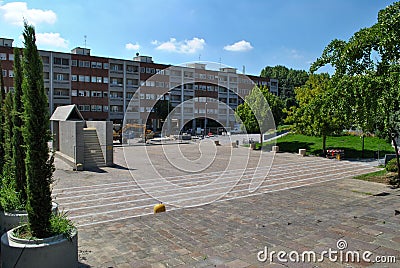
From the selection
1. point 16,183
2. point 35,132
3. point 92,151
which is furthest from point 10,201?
point 92,151

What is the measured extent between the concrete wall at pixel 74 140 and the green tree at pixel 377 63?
13.5m

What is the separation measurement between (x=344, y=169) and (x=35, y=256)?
1890 cm

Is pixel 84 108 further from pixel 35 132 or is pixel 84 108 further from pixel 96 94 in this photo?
pixel 35 132

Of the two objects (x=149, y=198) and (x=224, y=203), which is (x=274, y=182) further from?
(x=149, y=198)

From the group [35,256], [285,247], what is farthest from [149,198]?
[35,256]

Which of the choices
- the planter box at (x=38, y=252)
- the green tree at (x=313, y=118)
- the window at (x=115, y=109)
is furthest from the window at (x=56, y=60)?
the planter box at (x=38, y=252)

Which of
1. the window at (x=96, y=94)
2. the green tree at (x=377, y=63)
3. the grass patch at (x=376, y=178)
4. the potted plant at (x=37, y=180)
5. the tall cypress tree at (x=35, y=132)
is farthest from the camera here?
the window at (x=96, y=94)

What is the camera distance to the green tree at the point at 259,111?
32031mm

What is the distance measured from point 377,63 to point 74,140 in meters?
15.9

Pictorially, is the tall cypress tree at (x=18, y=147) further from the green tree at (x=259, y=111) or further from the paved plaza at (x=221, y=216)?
the green tree at (x=259, y=111)

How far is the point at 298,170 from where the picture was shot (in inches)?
771

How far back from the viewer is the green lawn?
87.8 ft

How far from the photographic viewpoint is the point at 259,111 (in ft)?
106

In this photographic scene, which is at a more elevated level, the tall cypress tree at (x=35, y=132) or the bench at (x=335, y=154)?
the tall cypress tree at (x=35, y=132)
